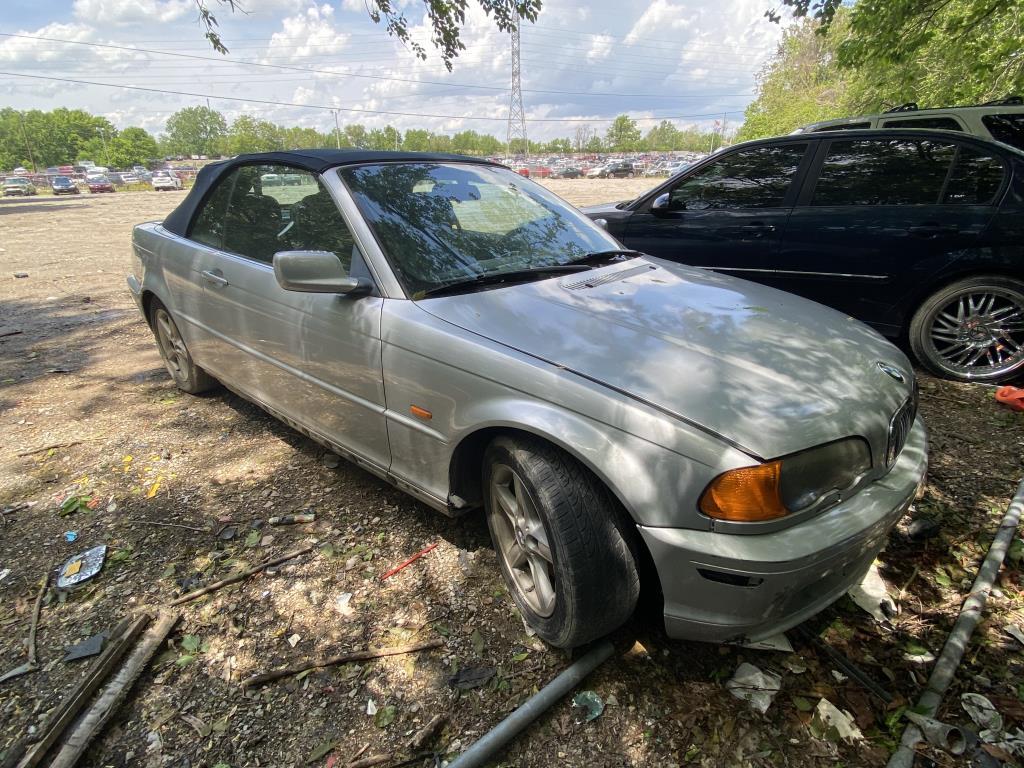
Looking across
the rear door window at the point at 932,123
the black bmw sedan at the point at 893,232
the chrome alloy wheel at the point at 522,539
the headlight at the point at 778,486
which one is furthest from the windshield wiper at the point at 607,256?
the rear door window at the point at 932,123

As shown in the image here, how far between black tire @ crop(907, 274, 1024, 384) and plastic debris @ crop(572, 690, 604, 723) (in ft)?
12.0

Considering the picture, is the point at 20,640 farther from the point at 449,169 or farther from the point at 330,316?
the point at 449,169

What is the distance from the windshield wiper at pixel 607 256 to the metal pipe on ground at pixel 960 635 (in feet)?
6.46

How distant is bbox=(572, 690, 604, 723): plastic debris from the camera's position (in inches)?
71.1

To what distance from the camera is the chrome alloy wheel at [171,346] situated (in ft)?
12.8

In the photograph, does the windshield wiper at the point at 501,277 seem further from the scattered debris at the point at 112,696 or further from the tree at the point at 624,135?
the tree at the point at 624,135

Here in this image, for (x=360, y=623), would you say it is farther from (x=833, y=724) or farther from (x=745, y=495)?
(x=833, y=724)

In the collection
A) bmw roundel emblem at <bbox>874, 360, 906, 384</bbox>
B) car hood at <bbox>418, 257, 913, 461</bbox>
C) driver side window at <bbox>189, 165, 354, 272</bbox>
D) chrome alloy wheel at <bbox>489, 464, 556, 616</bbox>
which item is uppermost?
driver side window at <bbox>189, 165, 354, 272</bbox>

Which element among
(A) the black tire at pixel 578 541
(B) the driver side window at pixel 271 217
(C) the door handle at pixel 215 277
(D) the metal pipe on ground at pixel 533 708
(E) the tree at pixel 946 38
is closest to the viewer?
(D) the metal pipe on ground at pixel 533 708

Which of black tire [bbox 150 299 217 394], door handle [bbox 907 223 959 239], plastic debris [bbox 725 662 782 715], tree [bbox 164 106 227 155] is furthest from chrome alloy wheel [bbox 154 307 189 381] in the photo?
tree [bbox 164 106 227 155]

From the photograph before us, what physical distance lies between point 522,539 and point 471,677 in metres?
0.49

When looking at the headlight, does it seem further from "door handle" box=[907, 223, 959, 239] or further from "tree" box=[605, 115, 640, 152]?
"tree" box=[605, 115, 640, 152]

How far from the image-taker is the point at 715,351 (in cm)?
187

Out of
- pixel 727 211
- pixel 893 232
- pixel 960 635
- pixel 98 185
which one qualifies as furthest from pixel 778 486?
pixel 98 185
